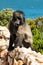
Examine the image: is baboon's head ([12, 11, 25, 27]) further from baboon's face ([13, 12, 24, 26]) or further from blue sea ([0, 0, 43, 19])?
blue sea ([0, 0, 43, 19])

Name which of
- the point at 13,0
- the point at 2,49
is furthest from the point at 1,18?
the point at 13,0

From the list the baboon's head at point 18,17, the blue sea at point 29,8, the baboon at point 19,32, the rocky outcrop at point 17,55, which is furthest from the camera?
the blue sea at point 29,8

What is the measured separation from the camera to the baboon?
273 inches

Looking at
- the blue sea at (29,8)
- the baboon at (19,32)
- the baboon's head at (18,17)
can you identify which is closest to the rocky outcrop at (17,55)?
the baboon at (19,32)

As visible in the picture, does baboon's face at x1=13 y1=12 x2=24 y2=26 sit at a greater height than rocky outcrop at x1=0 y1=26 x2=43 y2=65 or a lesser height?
greater

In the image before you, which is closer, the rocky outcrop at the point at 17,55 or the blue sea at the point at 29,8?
the rocky outcrop at the point at 17,55

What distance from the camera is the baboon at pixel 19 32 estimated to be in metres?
6.93

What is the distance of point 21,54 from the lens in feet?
14.9

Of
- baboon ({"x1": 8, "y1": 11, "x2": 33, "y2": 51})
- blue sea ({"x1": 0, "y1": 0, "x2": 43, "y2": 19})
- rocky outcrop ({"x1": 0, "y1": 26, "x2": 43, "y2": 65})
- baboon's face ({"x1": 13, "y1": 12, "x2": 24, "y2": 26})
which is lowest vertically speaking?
rocky outcrop ({"x1": 0, "y1": 26, "x2": 43, "y2": 65})

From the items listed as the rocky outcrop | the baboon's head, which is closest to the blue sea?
the baboon's head

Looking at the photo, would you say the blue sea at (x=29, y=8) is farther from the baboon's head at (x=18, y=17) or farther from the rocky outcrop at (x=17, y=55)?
the rocky outcrop at (x=17, y=55)

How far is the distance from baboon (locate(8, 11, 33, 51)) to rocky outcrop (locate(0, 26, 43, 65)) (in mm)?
1753

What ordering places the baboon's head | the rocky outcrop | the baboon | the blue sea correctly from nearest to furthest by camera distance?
the rocky outcrop, the baboon, the baboon's head, the blue sea

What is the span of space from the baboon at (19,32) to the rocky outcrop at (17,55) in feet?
5.75
